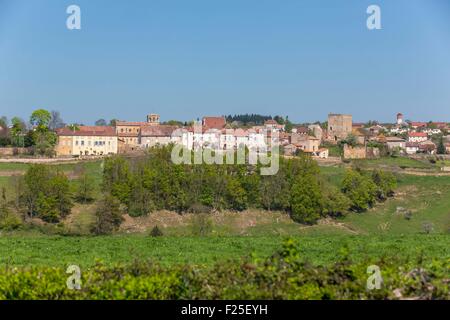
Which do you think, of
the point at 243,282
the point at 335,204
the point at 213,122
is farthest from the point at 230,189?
the point at 213,122

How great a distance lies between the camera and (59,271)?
380 inches

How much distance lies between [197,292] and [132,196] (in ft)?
110

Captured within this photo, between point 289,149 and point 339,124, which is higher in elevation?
point 339,124

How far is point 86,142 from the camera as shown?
247 ft

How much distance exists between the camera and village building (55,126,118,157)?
72938 mm

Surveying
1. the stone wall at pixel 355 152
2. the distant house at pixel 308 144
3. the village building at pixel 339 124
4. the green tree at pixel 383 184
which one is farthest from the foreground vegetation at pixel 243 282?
the village building at pixel 339 124

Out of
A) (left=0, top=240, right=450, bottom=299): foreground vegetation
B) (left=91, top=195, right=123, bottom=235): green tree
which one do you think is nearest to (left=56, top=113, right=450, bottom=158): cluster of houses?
(left=91, top=195, right=123, bottom=235): green tree

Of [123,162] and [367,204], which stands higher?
[123,162]

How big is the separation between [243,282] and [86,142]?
2677 inches

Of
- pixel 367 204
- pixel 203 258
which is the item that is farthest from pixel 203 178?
pixel 203 258

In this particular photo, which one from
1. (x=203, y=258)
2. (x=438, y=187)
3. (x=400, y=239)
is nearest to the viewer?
(x=203, y=258)

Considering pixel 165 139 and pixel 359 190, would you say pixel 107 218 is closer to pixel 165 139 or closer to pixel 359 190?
pixel 359 190

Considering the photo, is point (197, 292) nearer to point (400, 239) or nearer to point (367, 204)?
point (400, 239)
